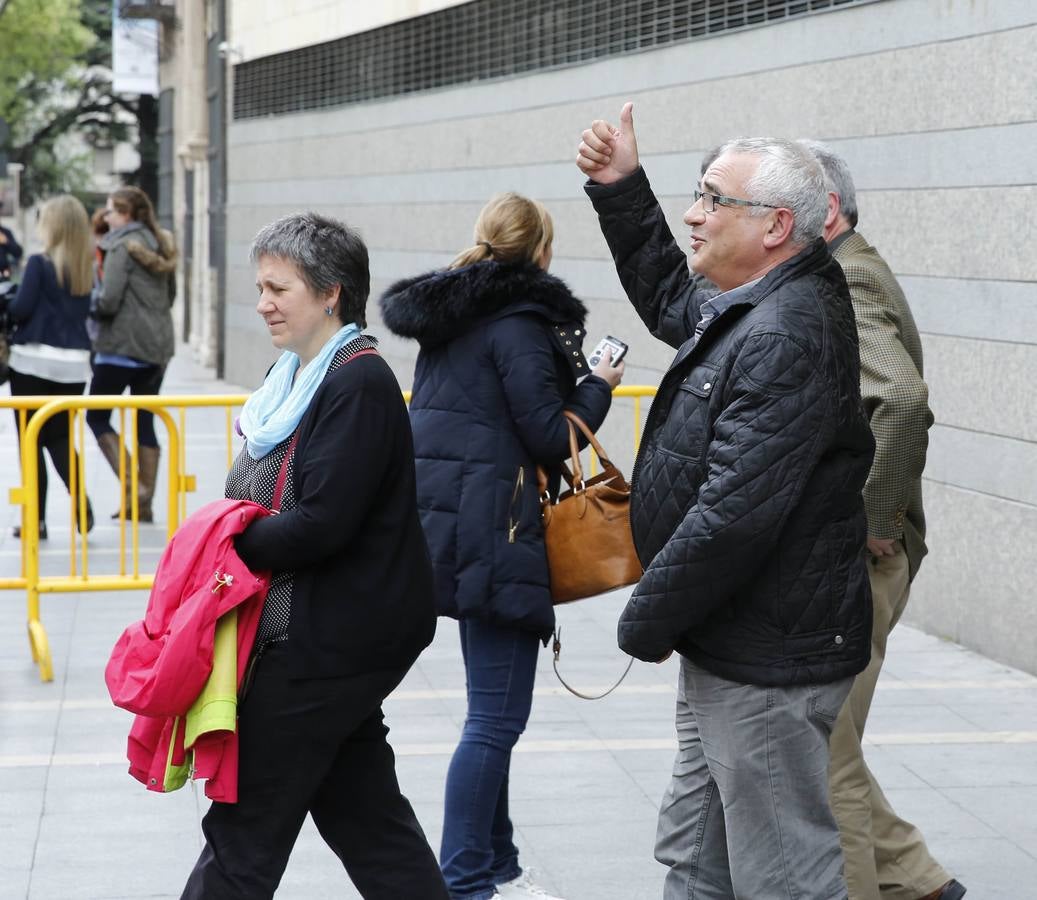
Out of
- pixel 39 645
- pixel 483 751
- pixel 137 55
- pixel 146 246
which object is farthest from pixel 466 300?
pixel 137 55

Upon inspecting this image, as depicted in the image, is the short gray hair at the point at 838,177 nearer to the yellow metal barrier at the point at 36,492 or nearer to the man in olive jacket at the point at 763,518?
the man in olive jacket at the point at 763,518

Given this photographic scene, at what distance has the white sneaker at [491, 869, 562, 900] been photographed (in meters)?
4.36

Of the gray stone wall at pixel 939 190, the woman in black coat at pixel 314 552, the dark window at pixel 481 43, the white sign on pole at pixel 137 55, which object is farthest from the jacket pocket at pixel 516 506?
the white sign on pole at pixel 137 55

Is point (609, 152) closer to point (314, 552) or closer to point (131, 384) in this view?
point (314, 552)

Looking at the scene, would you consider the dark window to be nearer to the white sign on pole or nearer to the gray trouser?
the gray trouser

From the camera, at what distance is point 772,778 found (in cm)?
311

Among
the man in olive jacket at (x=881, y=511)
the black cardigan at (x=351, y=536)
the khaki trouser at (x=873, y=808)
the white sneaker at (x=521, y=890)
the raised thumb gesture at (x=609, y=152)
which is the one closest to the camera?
the black cardigan at (x=351, y=536)

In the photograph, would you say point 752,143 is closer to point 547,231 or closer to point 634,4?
point 547,231

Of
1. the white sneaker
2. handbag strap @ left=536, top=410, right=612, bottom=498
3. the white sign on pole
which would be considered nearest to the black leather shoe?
the white sneaker

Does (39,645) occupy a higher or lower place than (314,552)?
lower

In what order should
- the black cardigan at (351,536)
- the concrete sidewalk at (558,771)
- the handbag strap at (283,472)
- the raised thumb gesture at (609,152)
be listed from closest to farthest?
1. the black cardigan at (351,536)
2. the handbag strap at (283,472)
3. the raised thumb gesture at (609,152)
4. the concrete sidewalk at (558,771)

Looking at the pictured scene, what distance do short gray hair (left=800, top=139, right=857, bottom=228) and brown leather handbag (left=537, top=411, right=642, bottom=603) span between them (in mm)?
818

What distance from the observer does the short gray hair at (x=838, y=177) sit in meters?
3.90

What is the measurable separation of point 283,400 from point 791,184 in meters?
1.10
